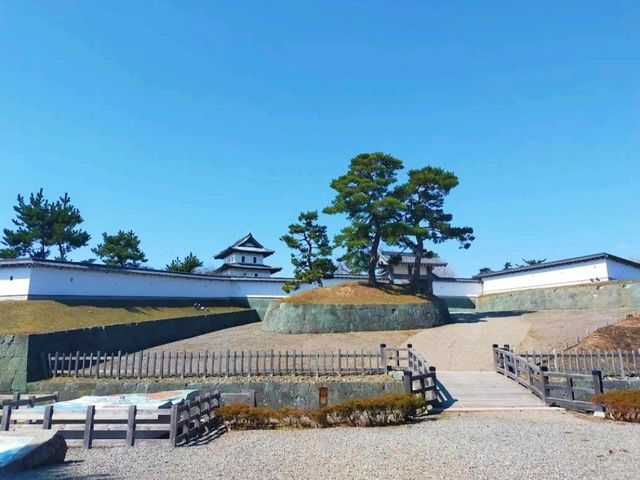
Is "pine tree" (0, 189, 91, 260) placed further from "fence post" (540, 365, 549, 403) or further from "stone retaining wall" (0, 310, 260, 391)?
"fence post" (540, 365, 549, 403)

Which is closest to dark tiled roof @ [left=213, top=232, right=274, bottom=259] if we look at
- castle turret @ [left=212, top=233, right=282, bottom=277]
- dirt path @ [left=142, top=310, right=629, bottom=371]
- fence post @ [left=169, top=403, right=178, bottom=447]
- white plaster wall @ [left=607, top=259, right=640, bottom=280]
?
castle turret @ [left=212, top=233, right=282, bottom=277]

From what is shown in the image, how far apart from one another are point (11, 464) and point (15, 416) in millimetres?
3302

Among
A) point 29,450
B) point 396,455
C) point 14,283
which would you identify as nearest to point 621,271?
point 396,455

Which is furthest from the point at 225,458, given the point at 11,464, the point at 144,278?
the point at 144,278

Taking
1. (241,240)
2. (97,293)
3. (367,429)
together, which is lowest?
(367,429)

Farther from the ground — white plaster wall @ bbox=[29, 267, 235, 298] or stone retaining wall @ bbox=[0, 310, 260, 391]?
white plaster wall @ bbox=[29, 267, 235, 298]

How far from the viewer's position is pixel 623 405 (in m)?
10.7

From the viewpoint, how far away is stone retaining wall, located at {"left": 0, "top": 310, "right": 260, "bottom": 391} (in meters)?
15.5

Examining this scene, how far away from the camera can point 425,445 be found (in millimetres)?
8406

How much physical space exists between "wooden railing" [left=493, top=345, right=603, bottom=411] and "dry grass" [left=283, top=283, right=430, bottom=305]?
12.0 metres

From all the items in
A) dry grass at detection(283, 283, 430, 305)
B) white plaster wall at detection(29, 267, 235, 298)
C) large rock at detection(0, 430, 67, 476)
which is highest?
→ white plaster wall at detection(29, 267, 235, 298)

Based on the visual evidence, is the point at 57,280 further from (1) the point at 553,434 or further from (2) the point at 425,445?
(1) the point at 553,434

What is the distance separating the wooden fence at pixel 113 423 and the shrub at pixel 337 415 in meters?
1.28

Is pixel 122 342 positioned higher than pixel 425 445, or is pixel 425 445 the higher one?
pixel 122 342
